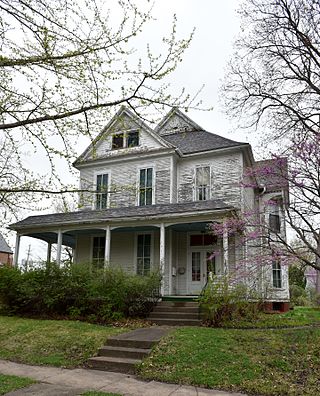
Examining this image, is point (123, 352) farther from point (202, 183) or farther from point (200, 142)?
point (200, 142)

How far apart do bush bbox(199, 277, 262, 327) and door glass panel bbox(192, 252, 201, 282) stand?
14.1 feet

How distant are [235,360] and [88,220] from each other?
9.47 metres

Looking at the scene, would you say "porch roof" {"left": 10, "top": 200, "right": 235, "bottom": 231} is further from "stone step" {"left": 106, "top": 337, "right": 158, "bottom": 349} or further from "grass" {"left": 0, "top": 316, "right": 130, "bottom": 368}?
"stone step" {"left": 106, "top": 337, "right": 158, "bottom": 349}

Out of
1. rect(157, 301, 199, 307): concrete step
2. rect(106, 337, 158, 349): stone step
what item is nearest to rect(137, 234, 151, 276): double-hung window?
rect(157, 301, 199, 307): concrete step

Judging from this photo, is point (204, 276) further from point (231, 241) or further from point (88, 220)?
point (88, 220)

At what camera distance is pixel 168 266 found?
14.8 meters

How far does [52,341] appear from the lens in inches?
350

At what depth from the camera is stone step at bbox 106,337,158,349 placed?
310 inches

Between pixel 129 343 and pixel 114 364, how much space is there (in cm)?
91

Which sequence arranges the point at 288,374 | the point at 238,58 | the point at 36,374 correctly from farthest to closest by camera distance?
1. the point at 238,58
2. the point at 36,374
3. the point at 288,374

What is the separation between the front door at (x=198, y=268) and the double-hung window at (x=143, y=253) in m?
1.89

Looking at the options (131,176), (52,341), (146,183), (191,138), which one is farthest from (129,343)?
(191,138)

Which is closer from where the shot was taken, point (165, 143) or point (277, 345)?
point (277, 345)

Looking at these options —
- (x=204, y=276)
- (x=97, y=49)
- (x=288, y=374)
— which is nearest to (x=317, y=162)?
(x=288, y=374)
